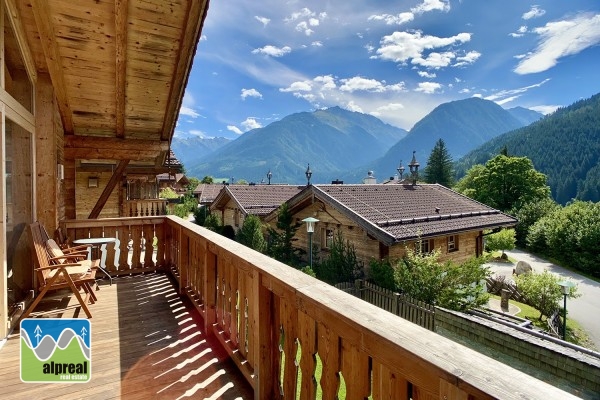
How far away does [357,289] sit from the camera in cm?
1026

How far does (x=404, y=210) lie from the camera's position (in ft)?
41.4

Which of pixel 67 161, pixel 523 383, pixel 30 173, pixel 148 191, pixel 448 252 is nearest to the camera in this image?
pixel 523 383

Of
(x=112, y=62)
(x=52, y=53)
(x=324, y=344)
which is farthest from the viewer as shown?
(x=112, y=62)

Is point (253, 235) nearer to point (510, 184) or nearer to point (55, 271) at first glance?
point (55, 271)

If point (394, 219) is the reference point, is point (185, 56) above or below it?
above

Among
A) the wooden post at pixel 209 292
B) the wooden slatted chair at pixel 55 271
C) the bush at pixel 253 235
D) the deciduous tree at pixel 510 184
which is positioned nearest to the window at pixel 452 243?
the bush at pixel 253 235

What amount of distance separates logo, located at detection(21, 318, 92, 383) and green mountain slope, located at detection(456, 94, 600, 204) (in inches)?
3535

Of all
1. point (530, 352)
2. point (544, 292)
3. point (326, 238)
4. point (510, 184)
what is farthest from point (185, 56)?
point (510, 184)

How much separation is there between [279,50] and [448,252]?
11802 cm

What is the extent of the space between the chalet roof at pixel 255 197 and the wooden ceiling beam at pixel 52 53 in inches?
490

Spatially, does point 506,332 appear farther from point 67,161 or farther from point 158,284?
point 67,161

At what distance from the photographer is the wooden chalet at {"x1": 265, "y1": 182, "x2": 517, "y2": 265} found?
10891 millimetres

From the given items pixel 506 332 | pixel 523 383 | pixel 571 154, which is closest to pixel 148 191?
pixel 506 332

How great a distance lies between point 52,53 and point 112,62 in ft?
2.24
